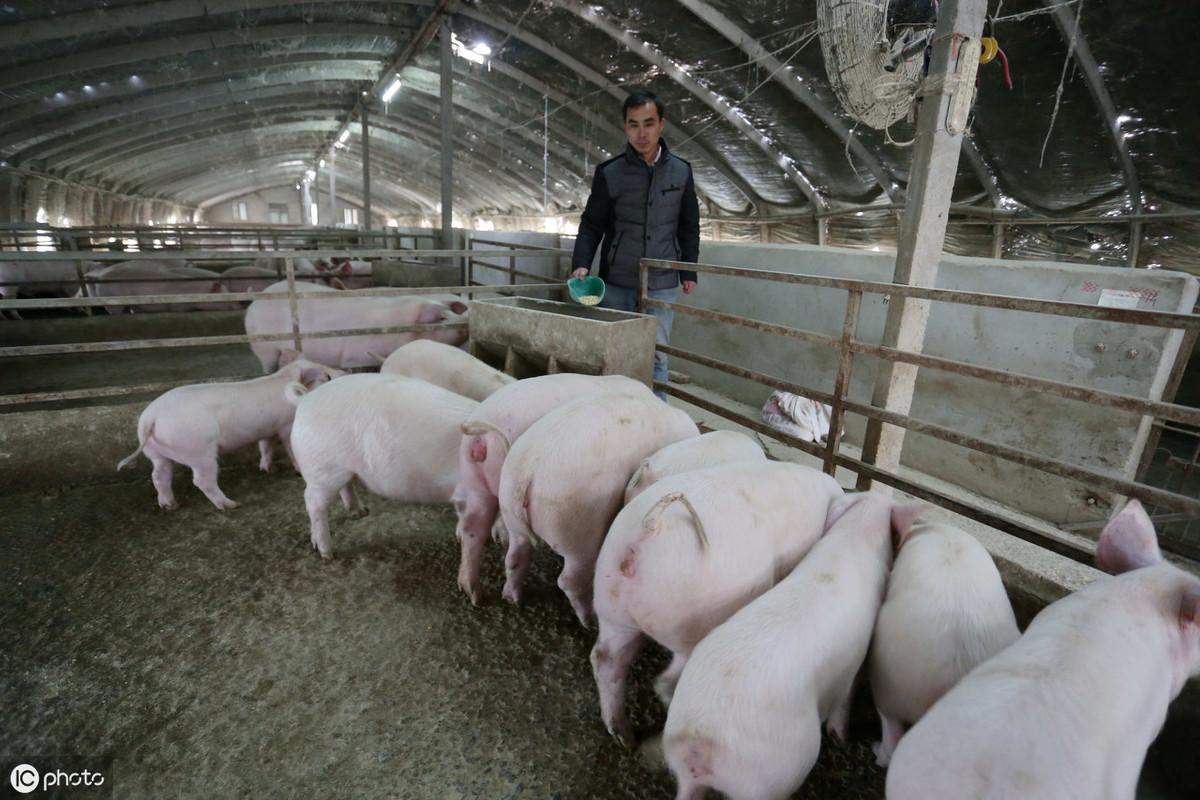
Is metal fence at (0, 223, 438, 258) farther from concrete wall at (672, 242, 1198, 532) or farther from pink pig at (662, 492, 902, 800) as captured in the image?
pink pig at (662, 492, 902, 800)

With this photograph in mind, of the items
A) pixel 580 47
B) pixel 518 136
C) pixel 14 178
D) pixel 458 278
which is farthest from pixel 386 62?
pixel 14 178

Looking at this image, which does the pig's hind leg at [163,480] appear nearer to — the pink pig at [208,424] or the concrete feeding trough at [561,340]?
the pink pig at [208,424]

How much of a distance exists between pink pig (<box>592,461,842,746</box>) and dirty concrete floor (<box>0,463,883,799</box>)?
311mm

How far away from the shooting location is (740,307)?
5.44m

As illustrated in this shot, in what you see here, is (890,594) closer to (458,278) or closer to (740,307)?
(740,307)

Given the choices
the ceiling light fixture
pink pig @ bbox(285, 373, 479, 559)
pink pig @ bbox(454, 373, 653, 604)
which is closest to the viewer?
pink pig @ bbox(454, 373, 653, 604)

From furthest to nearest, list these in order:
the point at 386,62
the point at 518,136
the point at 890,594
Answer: the point at 518,136 → the point at 386,62 → the point at 890,594

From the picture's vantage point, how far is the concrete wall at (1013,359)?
3275 millimetres

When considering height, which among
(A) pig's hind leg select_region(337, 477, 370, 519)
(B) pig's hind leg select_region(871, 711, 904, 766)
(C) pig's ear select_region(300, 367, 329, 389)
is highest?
(C) pig's ear select_region(300, 367, 329, 389)

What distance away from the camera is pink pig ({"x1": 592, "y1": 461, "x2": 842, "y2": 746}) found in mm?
1563

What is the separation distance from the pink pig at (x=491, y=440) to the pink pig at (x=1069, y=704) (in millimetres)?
1455

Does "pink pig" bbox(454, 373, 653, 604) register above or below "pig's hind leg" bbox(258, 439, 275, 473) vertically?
above

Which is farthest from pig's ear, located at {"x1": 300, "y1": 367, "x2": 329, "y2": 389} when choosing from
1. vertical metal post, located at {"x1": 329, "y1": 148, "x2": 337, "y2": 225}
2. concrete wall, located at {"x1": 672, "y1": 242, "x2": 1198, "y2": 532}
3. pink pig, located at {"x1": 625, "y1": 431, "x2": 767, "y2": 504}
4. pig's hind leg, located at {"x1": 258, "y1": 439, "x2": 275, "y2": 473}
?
vertical metal post, located at {"x1": 329, "y1": 148, "x2": 337, "y2": 225}

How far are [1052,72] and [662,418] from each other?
6228 millimetres
